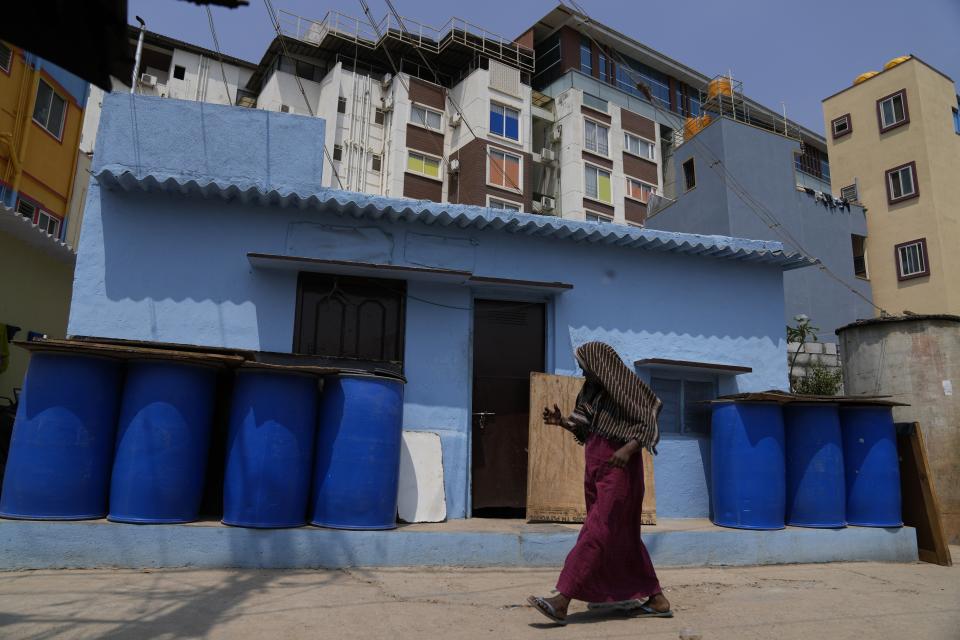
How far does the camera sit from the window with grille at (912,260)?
19094 mm

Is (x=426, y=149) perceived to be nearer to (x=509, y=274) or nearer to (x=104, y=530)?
(x=509, y=274)

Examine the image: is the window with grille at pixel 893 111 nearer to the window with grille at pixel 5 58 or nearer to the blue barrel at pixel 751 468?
the blue barrel at pixel 751 468

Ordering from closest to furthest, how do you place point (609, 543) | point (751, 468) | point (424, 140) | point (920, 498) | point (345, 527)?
1. point (609, 543)
2. point (345, 527)
3. point (751, 468)
4. point (920, 498)
5. point (424, 140)

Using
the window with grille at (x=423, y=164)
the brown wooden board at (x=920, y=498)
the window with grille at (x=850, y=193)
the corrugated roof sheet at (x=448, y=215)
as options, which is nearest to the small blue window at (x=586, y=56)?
the window with grille at (x=423, y=164)

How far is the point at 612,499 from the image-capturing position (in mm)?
3848

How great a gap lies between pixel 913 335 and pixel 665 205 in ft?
42.7

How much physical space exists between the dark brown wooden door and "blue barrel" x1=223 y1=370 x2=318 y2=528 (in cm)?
199

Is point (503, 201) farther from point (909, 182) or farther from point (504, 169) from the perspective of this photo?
point (909, 182)

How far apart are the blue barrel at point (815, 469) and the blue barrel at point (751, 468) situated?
0.54 ft

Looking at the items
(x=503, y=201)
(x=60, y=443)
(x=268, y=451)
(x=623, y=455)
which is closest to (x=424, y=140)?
(x=503, y=201)

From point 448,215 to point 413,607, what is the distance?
3714 mm

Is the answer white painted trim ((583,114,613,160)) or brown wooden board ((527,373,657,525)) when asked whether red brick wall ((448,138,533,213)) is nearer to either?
white painted trim ((583,114,613,160))

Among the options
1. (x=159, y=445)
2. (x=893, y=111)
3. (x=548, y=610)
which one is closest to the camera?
Answer: (x=548, y=610)

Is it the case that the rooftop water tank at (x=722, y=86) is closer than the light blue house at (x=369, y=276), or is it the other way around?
the light blue house at (x=369, y=276)
